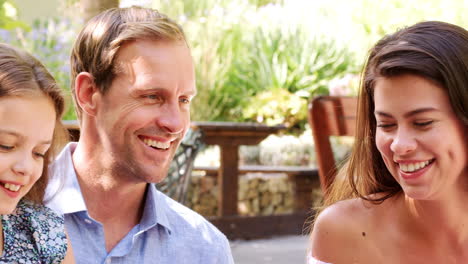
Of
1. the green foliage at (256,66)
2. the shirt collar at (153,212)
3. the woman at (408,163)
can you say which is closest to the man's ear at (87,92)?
the shirt collar at (153,212)

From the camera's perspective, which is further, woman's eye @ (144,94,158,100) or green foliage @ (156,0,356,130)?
green foliage @ (156,0,356,130)

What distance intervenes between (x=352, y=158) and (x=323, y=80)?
7.32m

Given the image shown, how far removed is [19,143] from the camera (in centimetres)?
162

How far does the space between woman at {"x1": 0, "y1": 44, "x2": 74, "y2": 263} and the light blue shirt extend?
0.12 metres

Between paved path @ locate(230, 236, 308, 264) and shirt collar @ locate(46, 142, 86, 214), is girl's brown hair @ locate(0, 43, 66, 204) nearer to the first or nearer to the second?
shirt collar @ locate(46, 142, 86, 214)

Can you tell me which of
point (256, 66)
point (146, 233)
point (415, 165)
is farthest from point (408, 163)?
point (256, 66)

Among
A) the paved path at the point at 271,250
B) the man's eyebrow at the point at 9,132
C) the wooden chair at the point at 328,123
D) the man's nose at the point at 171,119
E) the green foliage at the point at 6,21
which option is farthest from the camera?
the paved path at the point at 271,250

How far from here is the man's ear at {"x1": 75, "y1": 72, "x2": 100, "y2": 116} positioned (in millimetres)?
2039

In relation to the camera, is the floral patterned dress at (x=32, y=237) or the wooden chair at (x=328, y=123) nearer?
the floral patterned dress at (x=32, y=237)

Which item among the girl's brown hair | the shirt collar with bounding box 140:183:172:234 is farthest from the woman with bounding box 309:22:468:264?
the girl's brown hair

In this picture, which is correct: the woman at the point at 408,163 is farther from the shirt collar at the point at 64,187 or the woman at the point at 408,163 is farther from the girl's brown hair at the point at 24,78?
the girl's brown hair at the point at 24,78

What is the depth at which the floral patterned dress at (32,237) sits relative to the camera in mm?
1757

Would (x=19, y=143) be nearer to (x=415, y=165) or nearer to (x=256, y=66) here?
(x=415, y=165)

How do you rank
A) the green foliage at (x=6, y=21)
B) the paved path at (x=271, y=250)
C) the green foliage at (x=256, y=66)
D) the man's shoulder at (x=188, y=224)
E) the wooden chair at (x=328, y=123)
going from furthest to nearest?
the green foliage at (x=256, y=66) → the paved path at (x=271, y=250) → the wooden chair at (x=328, y=123) → the man's shoulder at (x=188, y=224) → the green foliage at (x=6, y=21)
